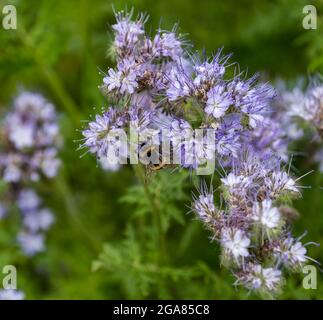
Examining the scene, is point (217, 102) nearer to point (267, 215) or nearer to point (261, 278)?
point (267, 215)

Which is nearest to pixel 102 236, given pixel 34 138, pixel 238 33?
pixel 34 138

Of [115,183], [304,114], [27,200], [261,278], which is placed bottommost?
[261,278]

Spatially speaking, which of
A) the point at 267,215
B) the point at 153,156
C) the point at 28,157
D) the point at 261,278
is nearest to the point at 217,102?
the point at 153,156

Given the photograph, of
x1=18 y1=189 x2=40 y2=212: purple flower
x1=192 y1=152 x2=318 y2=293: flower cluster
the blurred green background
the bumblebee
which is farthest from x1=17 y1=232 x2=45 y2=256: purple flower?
x1=192 y1=152 x2=318 y2=293: flower cluster

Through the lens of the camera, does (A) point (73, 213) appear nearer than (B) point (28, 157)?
No

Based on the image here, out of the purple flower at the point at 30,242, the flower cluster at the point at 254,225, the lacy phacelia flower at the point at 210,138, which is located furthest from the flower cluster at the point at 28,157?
the flower cluster at the point at 254,225
